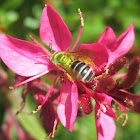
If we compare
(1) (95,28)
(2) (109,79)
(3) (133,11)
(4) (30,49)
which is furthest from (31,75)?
(3) (133,11)

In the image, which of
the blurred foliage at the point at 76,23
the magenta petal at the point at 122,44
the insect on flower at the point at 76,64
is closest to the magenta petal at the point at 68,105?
the insect on flower at the point at 76,64

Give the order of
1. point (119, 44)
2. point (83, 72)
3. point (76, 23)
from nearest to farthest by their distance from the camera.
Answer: point (83, 72)
point (119, 44)
point (76, 23)

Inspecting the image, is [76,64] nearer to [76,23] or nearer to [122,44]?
[122,44]

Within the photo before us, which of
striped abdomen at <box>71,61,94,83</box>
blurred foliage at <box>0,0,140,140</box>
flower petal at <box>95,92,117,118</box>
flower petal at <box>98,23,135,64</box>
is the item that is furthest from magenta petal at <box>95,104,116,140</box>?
blurred foliage at <box>0,0,140,140</box>

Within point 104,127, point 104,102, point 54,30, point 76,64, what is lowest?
point 104,127

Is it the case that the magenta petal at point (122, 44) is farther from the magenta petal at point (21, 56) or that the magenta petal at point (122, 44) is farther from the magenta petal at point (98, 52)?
the magenta petal at point (21, 56)

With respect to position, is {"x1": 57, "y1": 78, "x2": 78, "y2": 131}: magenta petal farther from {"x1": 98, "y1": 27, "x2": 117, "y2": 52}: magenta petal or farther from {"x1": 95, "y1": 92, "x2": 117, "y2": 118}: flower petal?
{"x1": 98, "y1": 27, "x2": 117, "y2": 52}: magenta petal

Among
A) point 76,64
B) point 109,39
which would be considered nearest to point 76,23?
point 109,39

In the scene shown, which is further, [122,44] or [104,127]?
[122,44]
